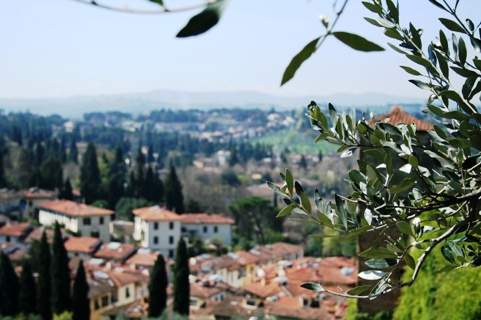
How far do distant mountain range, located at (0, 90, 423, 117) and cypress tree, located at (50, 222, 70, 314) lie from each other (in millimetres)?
136061

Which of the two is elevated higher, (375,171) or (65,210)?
(375,171)

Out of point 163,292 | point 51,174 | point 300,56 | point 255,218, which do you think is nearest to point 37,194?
point 51,174

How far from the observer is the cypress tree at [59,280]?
16391mm

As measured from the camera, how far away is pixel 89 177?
3438 cm

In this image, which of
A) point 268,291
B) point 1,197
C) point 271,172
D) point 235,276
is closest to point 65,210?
point 1,197

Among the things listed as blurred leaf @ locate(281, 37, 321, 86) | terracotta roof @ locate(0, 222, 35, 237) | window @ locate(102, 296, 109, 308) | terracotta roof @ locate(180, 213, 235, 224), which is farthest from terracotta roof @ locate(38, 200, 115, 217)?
blurred leaf @ locate(281, 37, 321, 86)

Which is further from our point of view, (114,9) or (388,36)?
(388,36)

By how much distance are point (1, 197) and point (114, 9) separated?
33.5m

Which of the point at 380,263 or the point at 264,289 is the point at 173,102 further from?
the point at 380,263

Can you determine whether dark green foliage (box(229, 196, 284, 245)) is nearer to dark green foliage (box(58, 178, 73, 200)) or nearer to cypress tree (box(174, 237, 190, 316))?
dark green foliage (box(58, 178, 73, 200))

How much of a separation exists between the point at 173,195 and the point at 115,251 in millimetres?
6517

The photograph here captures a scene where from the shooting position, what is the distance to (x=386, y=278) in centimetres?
132

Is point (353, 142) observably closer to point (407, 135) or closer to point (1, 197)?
point (407, 135)

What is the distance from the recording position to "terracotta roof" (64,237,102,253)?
25969 millimetres
